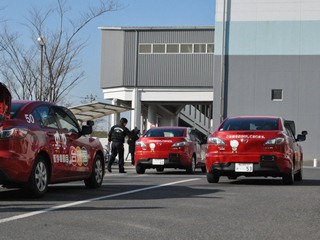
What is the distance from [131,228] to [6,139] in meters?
3.02

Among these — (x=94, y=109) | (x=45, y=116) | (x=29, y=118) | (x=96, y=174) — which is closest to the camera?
(x=29, y=118)

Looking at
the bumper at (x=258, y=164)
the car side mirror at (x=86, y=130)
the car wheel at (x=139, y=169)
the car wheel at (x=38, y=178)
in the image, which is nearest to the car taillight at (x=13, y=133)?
the car wheel at (x=38, y=178)

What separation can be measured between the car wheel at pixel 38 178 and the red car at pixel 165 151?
347 inches

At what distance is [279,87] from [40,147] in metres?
31.2

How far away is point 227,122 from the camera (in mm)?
14352

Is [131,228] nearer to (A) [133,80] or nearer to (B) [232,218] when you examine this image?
(B) [232,218]

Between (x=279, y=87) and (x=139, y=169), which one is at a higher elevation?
(x=279, y=87)

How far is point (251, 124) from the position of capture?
14086 millimetres

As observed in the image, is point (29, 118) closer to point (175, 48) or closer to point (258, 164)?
point (258, 164)

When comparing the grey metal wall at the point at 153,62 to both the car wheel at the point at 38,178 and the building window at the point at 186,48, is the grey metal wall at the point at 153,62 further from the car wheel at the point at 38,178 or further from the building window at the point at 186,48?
the car wheel at the point at 38,178

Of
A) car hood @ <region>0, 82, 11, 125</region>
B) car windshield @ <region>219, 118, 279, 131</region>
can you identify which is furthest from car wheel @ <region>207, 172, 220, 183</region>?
car hood @ <region>0, 82, 11, 125</region>

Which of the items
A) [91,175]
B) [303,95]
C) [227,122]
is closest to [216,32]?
[303,95]

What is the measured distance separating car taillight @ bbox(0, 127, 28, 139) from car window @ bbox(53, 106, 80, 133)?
5.33 ft

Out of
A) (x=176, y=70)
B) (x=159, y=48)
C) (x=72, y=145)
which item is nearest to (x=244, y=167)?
(x=72, y=145)
